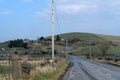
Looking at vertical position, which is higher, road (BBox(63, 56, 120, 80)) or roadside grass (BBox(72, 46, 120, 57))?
road (BBox(63, 56, 120, 80))

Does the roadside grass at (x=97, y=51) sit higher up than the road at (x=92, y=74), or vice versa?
the road at (x=92, y=74)

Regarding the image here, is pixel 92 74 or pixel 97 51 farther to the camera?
pixel 97 51

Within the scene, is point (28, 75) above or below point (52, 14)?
below

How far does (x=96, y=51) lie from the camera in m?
182

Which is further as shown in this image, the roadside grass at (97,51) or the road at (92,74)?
the roadside grass at (97,51)

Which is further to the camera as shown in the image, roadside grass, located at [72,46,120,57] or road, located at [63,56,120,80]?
roadside grass, located at [72,46,120,57]

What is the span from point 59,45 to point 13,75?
581 ft

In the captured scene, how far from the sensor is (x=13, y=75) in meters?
20.0

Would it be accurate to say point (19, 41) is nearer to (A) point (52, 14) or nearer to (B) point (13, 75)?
(A) point (52, 14)

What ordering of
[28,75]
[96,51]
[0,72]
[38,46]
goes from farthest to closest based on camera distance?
[96,51] → [38,46] → [28,75] → [0,72]

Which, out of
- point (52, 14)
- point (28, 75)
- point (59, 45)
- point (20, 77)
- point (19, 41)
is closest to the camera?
point (20, 77)

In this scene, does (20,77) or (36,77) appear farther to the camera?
(36,77)

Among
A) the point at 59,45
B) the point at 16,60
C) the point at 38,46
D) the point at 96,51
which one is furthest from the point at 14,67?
the point at 59,45

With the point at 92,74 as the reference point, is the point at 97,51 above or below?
below
